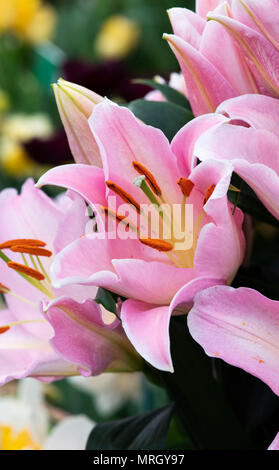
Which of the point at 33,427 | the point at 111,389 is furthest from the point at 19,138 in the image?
the point at 33,427

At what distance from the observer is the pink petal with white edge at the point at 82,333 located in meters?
0.28

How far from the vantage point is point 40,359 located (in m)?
0.31

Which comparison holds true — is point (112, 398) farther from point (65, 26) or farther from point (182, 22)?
point (65, 26)

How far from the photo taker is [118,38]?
1.61 metres

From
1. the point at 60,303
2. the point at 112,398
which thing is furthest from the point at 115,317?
the point at 112,398

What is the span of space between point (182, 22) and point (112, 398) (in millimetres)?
511

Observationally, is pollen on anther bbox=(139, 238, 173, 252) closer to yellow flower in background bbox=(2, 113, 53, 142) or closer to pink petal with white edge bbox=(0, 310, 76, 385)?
pink petal with white edge bbox=(0, 310, 76, 385)

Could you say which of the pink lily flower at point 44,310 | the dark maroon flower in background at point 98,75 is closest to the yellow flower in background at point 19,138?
the dark maroon flower in background at point 98,75

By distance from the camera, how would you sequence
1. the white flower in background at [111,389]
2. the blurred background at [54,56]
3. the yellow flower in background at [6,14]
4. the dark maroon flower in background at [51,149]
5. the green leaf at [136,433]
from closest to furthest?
the green leaf at [136,433], the white flower in background at [111,389], the dark maroon flower in background at [51,149], the blurred background at [54,56], the yellow flower in background at [6,14]

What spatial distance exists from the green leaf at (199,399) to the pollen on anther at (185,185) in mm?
71

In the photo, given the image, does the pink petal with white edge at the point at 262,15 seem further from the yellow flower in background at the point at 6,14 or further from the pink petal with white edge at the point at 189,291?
the yellow flower in background at the point at 6,14

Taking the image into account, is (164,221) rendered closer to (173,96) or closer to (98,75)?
(173,96)

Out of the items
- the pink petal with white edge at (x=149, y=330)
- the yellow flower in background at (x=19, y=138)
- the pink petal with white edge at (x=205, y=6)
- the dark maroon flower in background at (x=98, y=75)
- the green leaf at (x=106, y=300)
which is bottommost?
the yellow flower in background at (x=19, y=138)

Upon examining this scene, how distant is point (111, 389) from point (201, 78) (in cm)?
49
